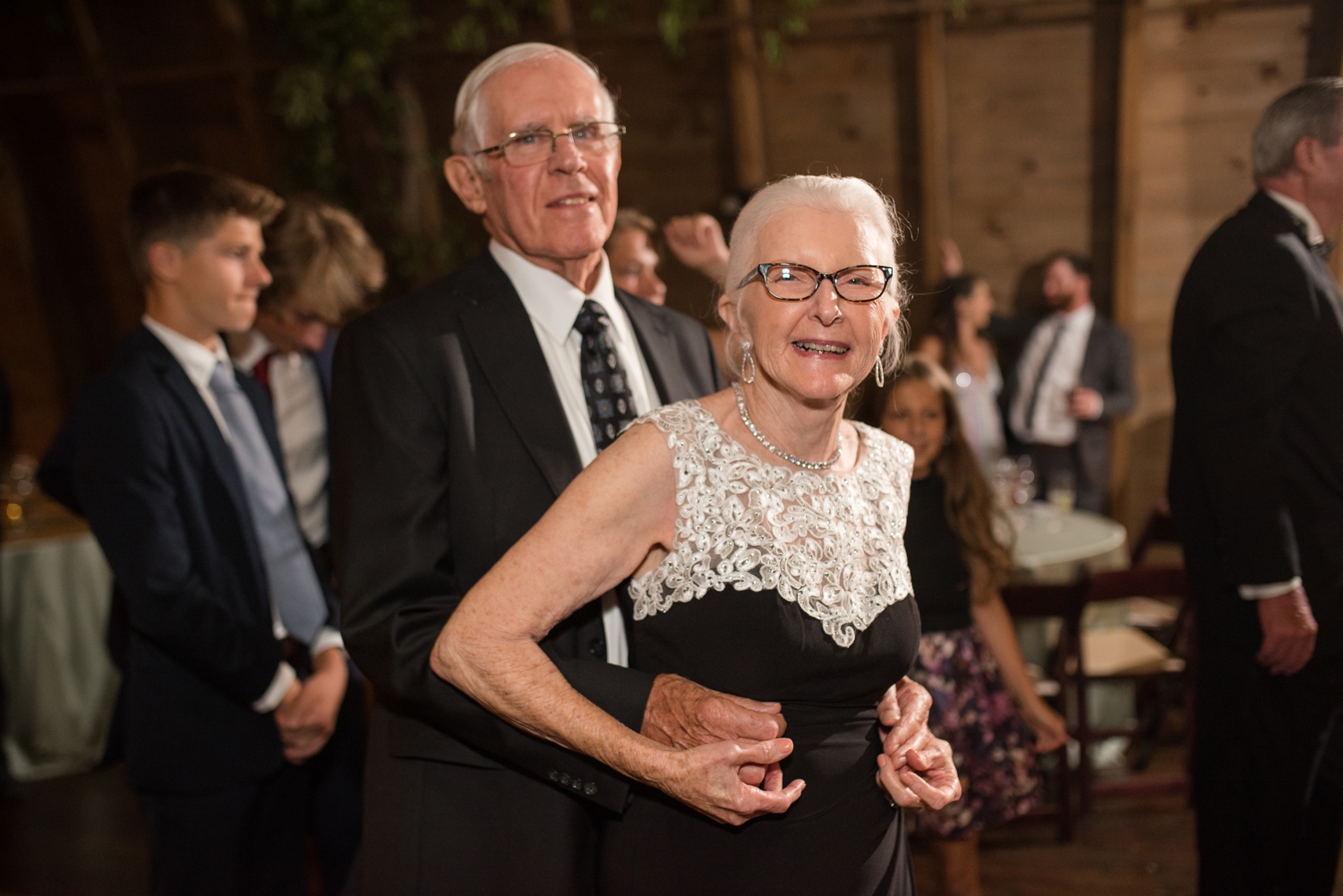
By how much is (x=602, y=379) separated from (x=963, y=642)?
55.7 inches

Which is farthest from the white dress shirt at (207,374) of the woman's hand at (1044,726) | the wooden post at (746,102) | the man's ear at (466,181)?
the wooden post at (746,102)

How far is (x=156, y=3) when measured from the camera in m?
6.21

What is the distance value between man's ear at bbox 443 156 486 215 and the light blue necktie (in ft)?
2.89

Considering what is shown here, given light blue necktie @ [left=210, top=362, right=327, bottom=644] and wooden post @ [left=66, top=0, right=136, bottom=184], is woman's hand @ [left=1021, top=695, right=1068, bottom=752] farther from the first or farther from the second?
wooden post @ [left=66, top=0, right=136, bottom=184]

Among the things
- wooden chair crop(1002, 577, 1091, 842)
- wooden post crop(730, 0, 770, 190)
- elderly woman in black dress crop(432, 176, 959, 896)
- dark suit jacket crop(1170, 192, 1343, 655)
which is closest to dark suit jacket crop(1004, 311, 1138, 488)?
wooden post crop(730, 0, 770, 190)

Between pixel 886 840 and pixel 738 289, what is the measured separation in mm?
854

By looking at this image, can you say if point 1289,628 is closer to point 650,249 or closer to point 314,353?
point 650,249

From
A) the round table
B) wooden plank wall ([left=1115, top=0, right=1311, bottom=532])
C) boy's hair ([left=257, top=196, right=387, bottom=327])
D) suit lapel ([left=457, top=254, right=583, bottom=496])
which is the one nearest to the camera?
suit lapel ([left=457, top=254, right=583, bottom=496])

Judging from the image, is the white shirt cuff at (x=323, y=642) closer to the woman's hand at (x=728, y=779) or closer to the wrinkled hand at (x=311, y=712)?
the wrinkled hand at (x=311, y=712)

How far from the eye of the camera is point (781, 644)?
54.6 inches

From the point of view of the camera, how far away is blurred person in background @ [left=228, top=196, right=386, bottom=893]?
262cm

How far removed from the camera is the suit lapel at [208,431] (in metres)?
2.17

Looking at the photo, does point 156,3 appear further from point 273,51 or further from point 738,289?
point 738,289

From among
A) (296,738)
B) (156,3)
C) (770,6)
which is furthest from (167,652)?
(156,3)
